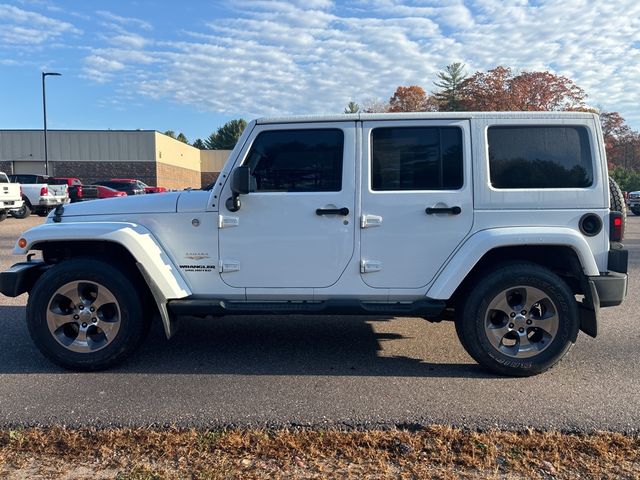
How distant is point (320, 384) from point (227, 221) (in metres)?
1.49

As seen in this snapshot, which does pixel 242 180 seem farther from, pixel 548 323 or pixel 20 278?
pixel 548 323

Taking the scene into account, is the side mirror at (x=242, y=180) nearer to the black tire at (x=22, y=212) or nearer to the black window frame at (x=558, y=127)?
the black window frame at (x=558, y=127)

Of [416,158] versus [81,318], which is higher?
[416,158]

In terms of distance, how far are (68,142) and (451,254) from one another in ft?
136

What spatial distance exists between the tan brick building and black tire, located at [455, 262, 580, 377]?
130 feet

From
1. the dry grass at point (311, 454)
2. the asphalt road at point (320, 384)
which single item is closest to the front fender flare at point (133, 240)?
the asphalt road at point (320, 384)

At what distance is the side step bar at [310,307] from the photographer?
420 centimetres

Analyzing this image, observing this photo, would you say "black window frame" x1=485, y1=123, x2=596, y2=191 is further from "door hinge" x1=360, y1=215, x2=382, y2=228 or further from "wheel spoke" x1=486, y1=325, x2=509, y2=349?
"wheel spoke" x1=486, y1=325, x2=509, y2=349

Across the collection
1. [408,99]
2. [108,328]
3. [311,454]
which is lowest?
[311,454]

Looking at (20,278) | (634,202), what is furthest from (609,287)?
(634,202)

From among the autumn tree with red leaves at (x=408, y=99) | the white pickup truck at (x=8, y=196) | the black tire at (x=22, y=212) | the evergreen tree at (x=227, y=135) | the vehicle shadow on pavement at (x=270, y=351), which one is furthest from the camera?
the evergreen tree at (x=227, y=135)

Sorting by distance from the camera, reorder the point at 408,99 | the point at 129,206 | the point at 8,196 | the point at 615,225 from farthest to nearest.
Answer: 1. the point at 408,99
2. the point at 8,196
3. the point at 129,206
4. the point at 615,225

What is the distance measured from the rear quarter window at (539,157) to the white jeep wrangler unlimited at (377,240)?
0.01 metres

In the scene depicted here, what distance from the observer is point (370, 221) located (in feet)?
13.8
